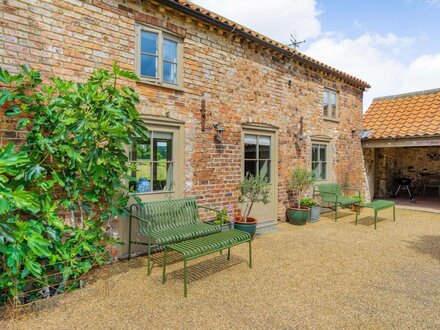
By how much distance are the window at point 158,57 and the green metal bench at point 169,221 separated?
213 cm

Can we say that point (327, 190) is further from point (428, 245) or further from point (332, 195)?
point (428, 245)

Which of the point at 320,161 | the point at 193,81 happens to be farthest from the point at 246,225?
the point at 320,161

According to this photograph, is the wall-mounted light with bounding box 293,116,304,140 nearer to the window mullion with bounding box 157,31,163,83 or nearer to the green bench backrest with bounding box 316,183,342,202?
the green bench backrest with bounding box 316,183,342,202

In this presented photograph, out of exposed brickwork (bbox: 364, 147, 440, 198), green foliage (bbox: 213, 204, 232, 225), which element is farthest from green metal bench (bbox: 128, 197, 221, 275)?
exposed brickwork (bbox: 364, 147, 440, 198)

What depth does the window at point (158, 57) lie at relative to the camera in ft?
15.0

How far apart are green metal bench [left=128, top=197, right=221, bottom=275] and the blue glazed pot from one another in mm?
330

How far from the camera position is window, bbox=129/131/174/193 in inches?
179

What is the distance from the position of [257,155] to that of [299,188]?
1525 millimetres

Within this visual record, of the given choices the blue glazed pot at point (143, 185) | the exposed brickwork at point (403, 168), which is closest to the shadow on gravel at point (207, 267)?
the blue glazed pot at point (143, 185)

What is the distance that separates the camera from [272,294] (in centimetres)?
335

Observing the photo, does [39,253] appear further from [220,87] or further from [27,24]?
[220,87]

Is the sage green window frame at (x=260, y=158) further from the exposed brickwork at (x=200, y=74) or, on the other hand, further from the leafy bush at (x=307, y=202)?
the leafy bush at (x=307, y=202)

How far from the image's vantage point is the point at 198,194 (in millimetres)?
5305

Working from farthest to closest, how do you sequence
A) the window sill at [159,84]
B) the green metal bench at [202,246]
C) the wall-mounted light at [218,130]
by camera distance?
1. the wall-mounted light at [218,130]
2. the window sill at [159,84]
3. the green metal bench at [202,246]
